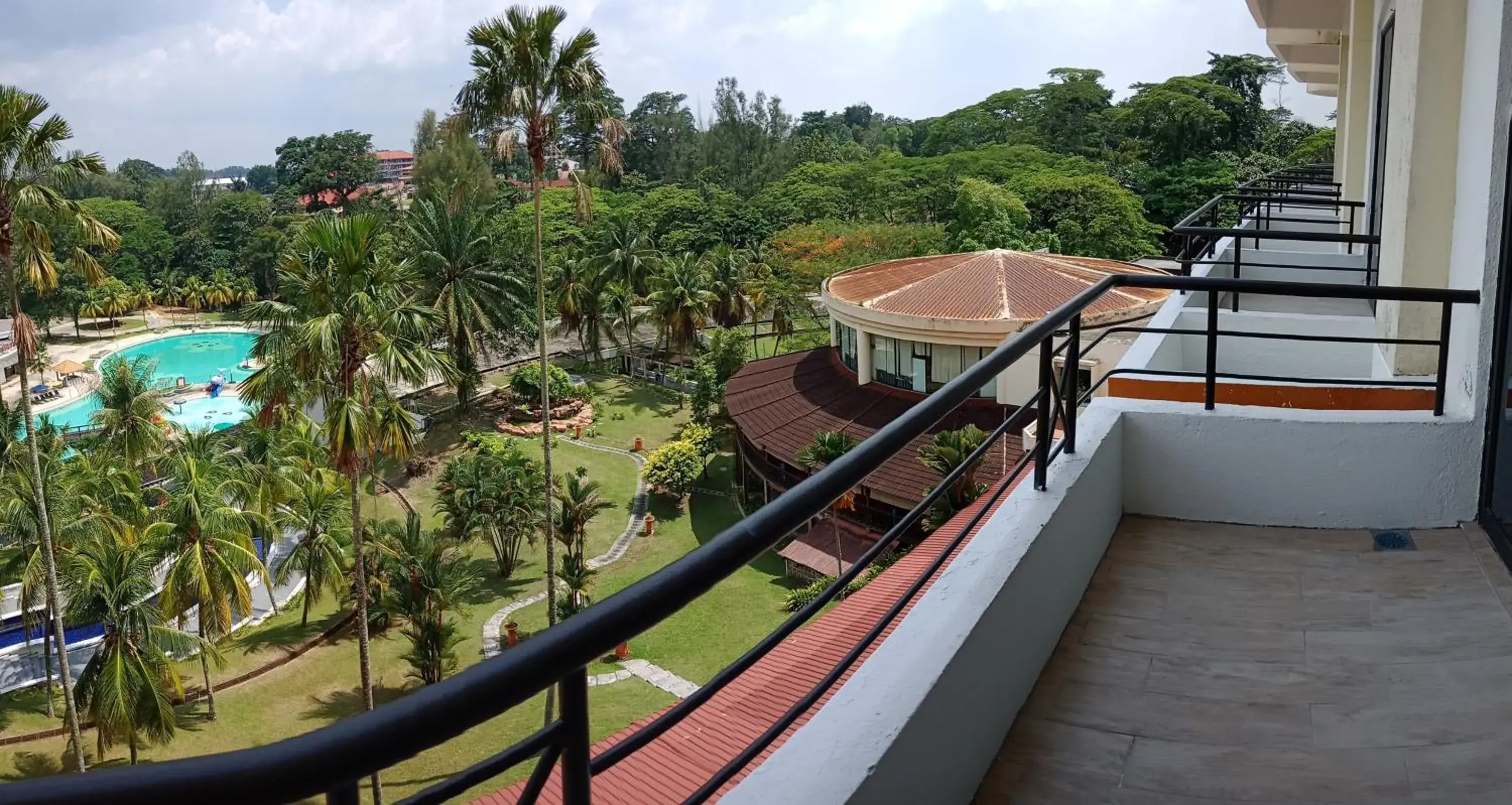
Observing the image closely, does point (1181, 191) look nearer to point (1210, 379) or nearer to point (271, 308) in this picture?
point (271, 308)

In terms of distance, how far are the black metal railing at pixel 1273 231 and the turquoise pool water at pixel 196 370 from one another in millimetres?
36107

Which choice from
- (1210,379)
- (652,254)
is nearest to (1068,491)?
(1210,379)

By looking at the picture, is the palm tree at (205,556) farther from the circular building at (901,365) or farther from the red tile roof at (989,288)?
the red tile roof at (989,288)

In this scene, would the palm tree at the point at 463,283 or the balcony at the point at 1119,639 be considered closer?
the balcony at the point at 1119,639

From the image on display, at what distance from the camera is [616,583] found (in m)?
21.5

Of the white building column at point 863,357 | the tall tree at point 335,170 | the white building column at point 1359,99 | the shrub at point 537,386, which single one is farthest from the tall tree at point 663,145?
the white building column at point 1359,99

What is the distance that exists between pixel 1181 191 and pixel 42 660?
37.7 metres

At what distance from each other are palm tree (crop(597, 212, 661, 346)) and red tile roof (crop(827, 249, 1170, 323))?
1492 cm

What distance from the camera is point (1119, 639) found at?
2.93m

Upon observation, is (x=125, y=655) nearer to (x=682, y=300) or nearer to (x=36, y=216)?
(x=36, y=216)

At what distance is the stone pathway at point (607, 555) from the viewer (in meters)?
20.6

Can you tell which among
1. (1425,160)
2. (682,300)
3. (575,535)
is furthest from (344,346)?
(682,300)

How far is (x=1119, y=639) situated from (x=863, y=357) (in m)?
22.0

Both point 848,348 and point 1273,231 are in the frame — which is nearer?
point 1273,231
